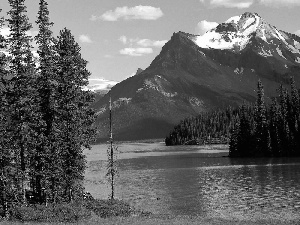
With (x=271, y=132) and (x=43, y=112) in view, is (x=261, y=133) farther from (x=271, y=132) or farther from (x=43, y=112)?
(x=43, y=112)

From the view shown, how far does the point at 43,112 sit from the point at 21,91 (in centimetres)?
370

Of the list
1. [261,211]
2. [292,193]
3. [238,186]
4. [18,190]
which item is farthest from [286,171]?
[18,190]

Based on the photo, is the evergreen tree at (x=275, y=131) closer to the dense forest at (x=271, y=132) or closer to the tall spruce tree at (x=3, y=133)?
the dense forest at (x=271, y=132)

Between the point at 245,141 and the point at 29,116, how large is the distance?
502 feet

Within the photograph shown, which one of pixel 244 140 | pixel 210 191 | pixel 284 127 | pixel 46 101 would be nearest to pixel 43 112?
pixel 46 101

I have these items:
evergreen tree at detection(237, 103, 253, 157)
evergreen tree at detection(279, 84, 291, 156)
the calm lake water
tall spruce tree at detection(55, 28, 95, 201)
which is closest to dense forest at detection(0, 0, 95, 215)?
tall spruce tree at detection(55, 28, 95, 201)

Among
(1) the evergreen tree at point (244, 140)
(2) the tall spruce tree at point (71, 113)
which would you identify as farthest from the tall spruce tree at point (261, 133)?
(2) the tall spruce tree at point (71, 113)

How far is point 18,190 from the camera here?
5312 cm

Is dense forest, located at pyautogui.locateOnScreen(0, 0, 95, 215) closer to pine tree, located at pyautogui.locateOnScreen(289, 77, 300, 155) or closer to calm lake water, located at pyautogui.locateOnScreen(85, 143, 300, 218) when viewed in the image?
calm lake water, located at pyautogui.locateOnScreen(85, 143, 300, 218)

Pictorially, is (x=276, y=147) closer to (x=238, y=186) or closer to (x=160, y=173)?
(x=160, y=173)

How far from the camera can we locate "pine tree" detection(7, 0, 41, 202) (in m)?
50.4

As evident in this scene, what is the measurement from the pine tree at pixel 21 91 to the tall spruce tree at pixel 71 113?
345cm

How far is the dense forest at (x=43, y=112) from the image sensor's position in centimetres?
5012

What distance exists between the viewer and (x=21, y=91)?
5112cm
